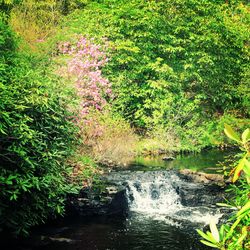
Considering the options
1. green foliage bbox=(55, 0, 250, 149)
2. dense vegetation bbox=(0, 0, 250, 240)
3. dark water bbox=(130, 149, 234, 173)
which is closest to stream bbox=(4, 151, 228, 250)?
dark water bbox=(130, 149, 234, 173)

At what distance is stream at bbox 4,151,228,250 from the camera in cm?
854

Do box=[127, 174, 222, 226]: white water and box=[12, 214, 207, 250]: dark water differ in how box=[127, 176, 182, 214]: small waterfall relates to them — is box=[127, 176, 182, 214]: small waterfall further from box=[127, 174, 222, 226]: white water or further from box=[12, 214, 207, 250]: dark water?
box=[12, 214, 207, 250]: dark water

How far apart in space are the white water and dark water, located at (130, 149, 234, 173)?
7.59ft

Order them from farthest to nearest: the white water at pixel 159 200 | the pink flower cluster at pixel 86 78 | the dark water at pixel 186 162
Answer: the dark water at pixel 186 162 → the pink flower cluster at pixel 86 78 → the white water at pixel 159 200

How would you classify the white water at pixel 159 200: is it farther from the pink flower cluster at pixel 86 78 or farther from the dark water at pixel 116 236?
the pink flower cluster at pixel 86 78

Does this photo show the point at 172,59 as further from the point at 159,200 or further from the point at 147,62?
the point at 159,200

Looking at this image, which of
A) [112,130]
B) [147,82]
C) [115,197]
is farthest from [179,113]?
[115,197]

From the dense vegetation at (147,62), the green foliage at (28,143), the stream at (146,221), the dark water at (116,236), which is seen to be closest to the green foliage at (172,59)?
the dense vegetation at (147,62)

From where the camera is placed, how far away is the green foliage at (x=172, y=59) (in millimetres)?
21609

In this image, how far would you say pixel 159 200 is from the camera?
12688 millimetres

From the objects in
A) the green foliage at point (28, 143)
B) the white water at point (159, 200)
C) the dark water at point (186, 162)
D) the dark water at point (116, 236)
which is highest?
the green foliage at point (28, 143)

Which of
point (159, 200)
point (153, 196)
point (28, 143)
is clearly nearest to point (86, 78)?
point (153, 196)

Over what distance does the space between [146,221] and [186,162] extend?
7332mm

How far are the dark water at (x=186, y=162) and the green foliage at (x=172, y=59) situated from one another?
146 centimetres
